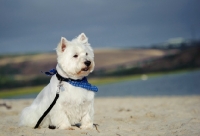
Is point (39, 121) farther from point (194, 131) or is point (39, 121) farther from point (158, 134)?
point (194, 131)

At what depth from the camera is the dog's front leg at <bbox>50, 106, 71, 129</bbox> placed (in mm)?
Result: 6263

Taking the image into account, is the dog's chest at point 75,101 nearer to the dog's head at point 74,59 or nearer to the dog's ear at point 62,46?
the dog's head at point 74,59

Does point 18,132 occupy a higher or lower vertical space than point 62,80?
lower

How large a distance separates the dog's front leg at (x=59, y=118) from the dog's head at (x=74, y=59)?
26.0 inches

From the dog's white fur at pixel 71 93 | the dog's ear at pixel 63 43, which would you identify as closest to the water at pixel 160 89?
the dog's white fur at pixel 71 93

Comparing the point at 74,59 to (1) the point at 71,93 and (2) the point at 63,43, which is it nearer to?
(2) the point at 63,43

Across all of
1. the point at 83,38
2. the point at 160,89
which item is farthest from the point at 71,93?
the point at 160,89

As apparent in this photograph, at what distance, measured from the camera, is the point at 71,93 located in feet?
20.3

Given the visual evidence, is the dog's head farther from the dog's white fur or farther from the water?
the water

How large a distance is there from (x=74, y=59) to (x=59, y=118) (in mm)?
1127

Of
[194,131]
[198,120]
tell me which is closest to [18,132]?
[194,131]

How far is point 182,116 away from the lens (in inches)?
324

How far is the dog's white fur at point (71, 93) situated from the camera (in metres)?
6.10

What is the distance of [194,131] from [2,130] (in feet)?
11.6
